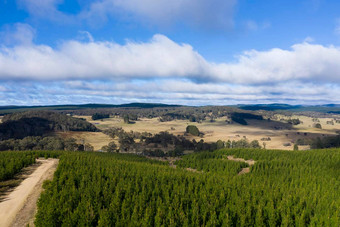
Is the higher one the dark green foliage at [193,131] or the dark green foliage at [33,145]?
the dark green foliage at [33,145]

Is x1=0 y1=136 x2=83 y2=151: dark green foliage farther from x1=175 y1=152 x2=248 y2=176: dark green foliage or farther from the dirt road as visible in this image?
the dirt road

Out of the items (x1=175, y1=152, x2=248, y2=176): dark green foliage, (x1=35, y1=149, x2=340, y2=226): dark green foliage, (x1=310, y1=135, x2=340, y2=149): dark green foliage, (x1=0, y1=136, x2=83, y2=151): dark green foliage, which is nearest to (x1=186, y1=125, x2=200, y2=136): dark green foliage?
(x1=310, y1=135, x2=340, y2=149): dark green foliage

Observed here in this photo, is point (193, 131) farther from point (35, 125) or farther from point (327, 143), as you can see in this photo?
point (35, 125)

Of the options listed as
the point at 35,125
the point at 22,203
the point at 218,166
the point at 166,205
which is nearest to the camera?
the point at 22,203

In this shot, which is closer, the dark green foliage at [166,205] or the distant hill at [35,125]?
the dark green foliage at [166,205]

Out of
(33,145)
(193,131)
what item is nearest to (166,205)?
(33,145)

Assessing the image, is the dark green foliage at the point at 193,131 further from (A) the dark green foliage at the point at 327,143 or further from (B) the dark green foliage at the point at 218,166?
(B) the dark green foliage at the point at 218,166

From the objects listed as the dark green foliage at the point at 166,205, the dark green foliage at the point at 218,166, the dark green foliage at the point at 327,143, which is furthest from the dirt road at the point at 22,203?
the dark green foliage at the point at 327,143
